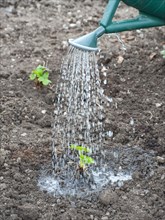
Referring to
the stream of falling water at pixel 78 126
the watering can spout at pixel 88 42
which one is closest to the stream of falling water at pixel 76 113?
the stream of falling water at pixel 78 126

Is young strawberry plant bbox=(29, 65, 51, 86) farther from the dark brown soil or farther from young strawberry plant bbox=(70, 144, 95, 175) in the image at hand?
young strawberry plant bbox=(70, 144, 95, 175)

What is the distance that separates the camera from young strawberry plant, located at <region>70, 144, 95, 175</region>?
8.69 ft

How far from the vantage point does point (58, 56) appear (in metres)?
3.57

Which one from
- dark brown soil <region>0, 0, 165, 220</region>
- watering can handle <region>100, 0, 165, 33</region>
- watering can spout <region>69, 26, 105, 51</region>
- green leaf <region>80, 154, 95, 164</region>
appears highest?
watering can handle <region>100, 0, 165, 33</region>

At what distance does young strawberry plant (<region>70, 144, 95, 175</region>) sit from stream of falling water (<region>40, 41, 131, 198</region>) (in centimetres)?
3

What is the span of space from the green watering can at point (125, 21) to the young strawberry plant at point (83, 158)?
471 mm

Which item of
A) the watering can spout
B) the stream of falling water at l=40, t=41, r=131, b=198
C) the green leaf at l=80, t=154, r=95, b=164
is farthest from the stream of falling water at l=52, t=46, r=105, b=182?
the watering can spout

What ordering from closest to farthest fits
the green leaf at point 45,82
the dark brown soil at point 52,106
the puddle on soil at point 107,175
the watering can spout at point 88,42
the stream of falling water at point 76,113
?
1. the watering can spout at point 88,42
2. the dark brown soil at point 52,106
3. the puddle on soil at point 107,175
4. the stream of falling water at point 76,113
5. the green leaf at point 45,82

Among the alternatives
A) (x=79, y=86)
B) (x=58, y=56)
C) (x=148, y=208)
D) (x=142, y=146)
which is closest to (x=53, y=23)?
(x=58, y=56)

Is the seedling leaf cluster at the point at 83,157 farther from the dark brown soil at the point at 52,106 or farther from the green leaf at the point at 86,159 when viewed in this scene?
the dark brown soil at the point at 52,106

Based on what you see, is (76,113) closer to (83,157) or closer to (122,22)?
(83,157)

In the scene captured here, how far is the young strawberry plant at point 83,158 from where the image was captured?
265 centimetres

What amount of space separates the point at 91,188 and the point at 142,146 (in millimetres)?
381

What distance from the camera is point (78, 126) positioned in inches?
120
